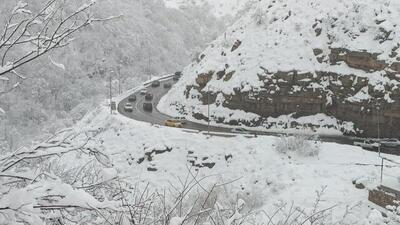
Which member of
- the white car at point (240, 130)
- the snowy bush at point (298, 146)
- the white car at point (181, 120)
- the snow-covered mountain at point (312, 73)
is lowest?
the snowy bush at point (298, 146)

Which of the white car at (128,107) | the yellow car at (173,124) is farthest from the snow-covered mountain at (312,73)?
the white car at (128,107)

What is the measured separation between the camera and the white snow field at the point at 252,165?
77.7 ft

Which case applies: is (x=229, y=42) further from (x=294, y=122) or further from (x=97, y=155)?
(x=97, y=155)

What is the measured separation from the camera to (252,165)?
3000 centimetres

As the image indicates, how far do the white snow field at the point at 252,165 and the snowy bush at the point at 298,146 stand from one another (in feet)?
1.02

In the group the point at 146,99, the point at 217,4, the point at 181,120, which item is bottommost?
the point at 181,120

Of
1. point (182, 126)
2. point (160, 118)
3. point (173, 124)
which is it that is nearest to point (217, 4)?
point (160, 118)

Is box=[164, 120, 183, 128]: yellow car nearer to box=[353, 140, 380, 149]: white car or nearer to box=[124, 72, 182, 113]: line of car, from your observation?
box=[124, 72, 182, 113]: line of car

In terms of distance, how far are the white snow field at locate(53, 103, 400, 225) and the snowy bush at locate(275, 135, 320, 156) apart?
1.02 ft

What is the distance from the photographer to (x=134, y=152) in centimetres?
3384

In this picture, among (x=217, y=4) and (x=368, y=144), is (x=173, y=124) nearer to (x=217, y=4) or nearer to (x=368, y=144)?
(x=368, y=144)

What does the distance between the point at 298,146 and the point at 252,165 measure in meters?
3.28

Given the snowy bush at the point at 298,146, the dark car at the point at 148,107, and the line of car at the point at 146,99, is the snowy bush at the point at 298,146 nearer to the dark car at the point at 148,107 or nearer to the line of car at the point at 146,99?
the dark car at the point at 148,107

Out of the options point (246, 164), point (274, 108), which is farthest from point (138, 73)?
point (246, 164)
